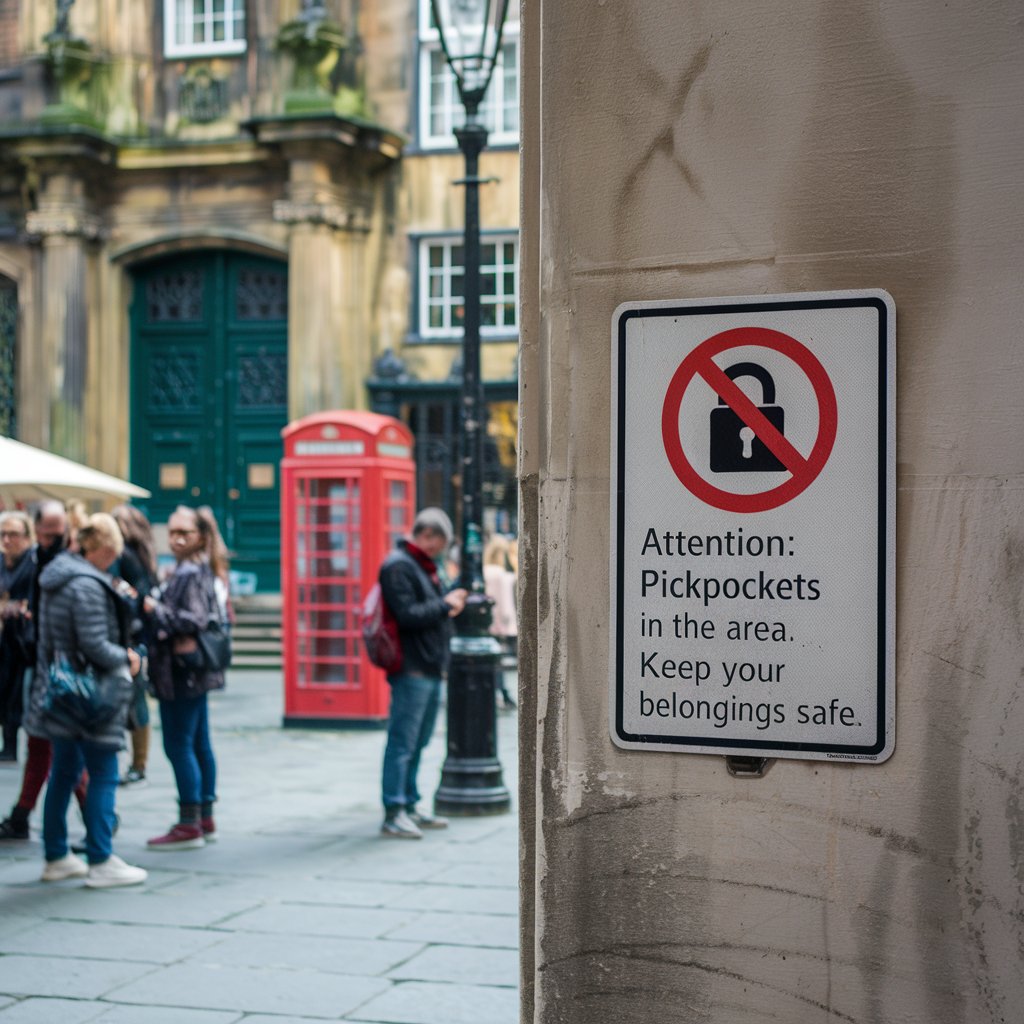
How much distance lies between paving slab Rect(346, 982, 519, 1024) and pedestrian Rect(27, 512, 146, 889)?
7.95 feet

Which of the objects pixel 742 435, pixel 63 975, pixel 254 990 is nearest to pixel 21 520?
pixel 63 975

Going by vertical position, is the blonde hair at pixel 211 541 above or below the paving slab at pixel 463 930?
above

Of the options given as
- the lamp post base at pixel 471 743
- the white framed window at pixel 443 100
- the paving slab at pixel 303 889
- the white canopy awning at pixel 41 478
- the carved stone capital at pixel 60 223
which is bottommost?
the paving slab at pixel 303 889

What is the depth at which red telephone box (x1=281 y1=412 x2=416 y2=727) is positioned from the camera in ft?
50.4

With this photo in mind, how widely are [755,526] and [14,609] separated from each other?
842 cm

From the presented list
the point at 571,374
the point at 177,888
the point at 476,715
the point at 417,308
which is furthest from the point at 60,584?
the point at 417,308

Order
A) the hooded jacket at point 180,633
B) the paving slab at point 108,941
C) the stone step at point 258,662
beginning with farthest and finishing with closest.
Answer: the stone step at point 258,662 → the hooded jacket at point 180,633 → the paving slab at point 108,941

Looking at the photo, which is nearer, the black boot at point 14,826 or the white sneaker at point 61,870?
the white sneaker at point 61,870

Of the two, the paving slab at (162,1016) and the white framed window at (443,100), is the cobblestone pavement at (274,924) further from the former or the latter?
the white framed window at (443,100)

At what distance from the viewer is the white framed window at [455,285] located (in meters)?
23.5

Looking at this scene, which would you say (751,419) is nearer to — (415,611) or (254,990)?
(254,990)

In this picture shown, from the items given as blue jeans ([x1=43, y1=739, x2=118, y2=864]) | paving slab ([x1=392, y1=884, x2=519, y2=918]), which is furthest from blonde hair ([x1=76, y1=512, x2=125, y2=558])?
paving slab ([x1=392, y1=884, x2=519, y2=918])

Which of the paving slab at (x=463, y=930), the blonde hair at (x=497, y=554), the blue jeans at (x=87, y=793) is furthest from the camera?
the blonde hair at (x=497, y=554)

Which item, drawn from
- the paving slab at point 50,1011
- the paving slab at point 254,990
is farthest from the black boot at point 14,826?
the paving slab at point 50,1011
